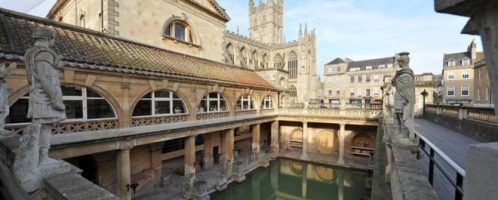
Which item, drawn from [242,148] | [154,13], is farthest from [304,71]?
[154,13]

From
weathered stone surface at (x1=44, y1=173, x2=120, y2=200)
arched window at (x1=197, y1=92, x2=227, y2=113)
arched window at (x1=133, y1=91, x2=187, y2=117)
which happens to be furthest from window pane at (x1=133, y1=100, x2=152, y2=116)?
weathered stone surface at (x1=44, y1=173, x2=120, y2=200)

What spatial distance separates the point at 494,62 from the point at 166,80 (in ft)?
39.3

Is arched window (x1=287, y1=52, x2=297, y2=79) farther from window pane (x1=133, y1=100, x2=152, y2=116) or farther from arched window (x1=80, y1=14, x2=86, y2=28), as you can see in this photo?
window pane (x1=133, y1=100, x2=152, y2=116)

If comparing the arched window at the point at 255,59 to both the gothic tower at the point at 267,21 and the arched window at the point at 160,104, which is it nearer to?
the gothic tower at the point at 267,21

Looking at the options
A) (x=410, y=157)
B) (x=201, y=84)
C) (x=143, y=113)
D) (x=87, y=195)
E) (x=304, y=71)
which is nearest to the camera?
(x=87, y=195)

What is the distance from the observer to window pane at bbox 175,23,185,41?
1800 centimetres

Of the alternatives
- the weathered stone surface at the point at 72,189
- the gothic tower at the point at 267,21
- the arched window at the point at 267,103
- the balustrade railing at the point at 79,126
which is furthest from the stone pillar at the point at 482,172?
the gothic tower at the point at 267,21

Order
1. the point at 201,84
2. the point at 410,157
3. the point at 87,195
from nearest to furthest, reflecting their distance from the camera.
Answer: the point at 87,195, the point at 410,157, the point at 201,84

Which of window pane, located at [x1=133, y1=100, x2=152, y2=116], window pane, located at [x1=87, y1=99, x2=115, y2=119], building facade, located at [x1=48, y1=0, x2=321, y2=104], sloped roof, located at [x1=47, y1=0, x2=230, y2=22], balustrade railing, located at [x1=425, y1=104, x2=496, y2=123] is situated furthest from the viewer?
sloped roof, located at [x1=47, y1=0, x2=230, y2=22]

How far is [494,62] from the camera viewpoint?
935mm

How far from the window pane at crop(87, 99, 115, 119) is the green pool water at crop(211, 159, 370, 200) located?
7.73 metres

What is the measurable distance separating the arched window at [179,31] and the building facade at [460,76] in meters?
39.1

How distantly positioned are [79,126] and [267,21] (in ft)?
190

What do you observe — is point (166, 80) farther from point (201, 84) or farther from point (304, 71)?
point (304, 71)
